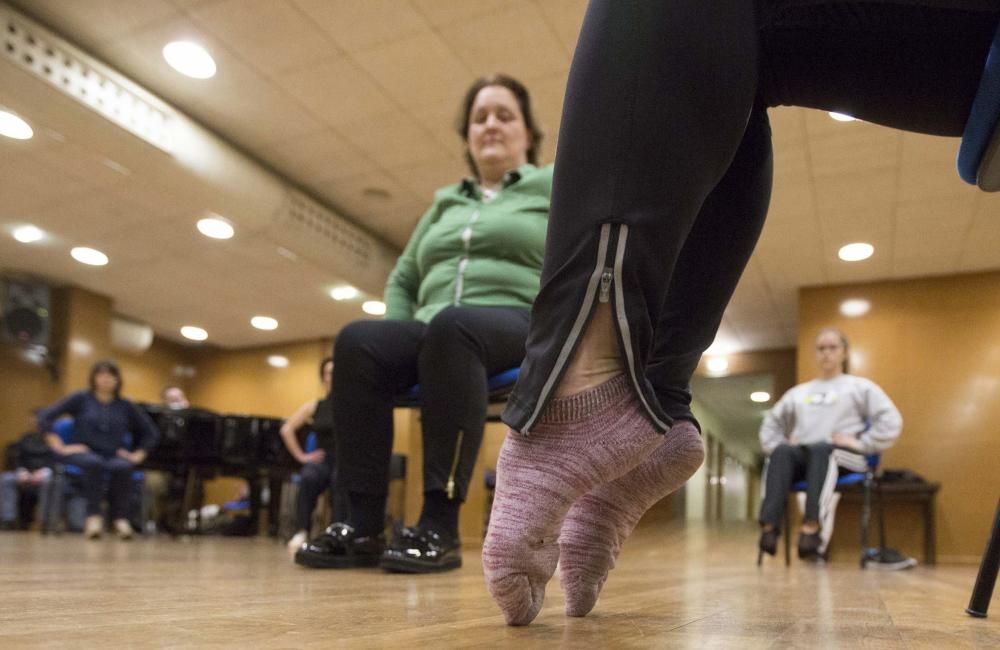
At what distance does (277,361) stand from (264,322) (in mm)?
1083

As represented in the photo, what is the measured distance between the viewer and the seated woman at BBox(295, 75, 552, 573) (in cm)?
144

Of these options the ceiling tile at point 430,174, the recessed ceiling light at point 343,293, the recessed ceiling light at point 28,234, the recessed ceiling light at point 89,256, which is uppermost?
the ceiling tile at point 430,174

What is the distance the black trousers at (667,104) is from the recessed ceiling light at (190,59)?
11.4 ft

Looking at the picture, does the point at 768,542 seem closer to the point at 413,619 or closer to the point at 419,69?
the point at 419,69

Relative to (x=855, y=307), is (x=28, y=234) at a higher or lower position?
higher

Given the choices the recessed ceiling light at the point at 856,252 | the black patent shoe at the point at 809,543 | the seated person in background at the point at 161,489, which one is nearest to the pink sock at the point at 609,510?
the black patent shoe at the point at 809,543

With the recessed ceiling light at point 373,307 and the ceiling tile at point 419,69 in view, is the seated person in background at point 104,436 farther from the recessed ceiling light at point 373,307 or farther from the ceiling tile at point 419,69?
the ceiling tile at point 419,69

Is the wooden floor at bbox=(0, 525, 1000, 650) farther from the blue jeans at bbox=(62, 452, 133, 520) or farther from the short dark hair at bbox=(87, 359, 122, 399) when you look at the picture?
the short dark hair at bbox=(87, 359, 122, 399)

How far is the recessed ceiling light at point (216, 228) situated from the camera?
538 centimetres

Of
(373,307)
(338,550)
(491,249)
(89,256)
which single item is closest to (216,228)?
(89,256)

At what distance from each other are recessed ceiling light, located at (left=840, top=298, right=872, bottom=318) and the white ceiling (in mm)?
255

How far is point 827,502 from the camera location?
365 centimetres

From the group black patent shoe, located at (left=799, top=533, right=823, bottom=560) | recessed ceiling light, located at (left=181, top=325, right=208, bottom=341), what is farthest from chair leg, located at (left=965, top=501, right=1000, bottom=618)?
recessed ceiling light, located at (left=181, top=325, right=208, bottom=341)

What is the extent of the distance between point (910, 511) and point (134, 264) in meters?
6.36
